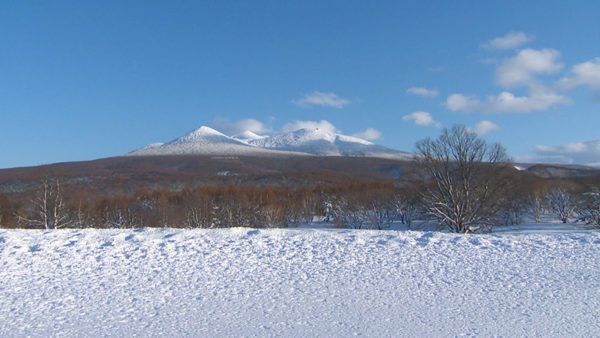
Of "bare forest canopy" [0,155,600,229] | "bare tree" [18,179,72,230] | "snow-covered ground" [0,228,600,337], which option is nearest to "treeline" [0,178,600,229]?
"bare forest canopy" [0,155,600,229]

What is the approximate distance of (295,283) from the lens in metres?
9.73

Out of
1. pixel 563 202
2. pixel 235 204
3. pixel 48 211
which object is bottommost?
pixel 563 202

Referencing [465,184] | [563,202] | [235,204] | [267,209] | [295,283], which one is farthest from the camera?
[235,204]

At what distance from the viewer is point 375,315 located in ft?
25.6

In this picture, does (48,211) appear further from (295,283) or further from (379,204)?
(379,204)

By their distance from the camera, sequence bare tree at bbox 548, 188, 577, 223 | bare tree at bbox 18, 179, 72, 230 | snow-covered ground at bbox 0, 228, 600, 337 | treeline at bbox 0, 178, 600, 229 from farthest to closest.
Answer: treeline at bbox 0, 178, 600, 229 → bare tree at bbox 548, 188, 577, 223 → bare tree at bbox 18, 179, 72, 230 → snow-covered ground at bbox 0, 228, 600, 337

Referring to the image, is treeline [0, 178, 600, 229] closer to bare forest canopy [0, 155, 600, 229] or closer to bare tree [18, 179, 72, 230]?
bare forest canopy [0, 155, 600, 229]

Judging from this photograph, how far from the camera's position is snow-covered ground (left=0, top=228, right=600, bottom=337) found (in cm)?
740

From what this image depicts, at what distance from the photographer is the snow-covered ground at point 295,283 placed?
7398 millimetres

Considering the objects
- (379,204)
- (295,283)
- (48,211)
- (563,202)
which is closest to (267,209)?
(379,204)

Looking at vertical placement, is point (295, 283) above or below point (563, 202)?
below

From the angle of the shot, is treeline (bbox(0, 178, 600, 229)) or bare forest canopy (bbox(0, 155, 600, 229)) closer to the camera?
bare forest canopy (bbox(0, 155, 600, 229))

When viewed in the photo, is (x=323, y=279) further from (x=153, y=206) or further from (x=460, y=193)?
(x=153, y=206)

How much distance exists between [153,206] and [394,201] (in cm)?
3746
